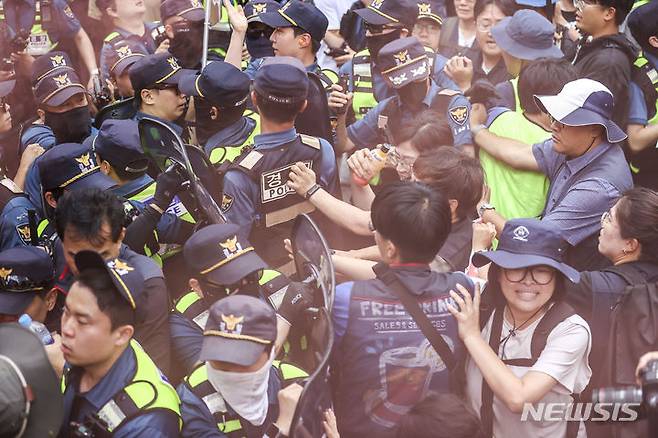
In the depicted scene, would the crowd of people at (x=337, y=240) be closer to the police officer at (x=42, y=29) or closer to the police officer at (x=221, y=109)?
the police officer at (x=221, y=109)

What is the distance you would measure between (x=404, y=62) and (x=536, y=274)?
1.80 metres

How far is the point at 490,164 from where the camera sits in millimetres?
4617

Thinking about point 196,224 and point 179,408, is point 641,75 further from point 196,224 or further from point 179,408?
point 179,408

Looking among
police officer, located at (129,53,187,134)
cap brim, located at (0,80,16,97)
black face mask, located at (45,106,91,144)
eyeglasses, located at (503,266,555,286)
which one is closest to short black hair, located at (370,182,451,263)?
eyeglasses, located at (503,266,555,286)

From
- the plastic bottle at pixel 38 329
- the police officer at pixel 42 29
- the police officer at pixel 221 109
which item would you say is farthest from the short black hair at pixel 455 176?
the police officer at pixel 42 29

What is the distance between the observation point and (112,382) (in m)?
2.92

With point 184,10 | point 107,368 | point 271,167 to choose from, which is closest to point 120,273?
point 107,368

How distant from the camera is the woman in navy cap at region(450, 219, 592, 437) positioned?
3104 mm

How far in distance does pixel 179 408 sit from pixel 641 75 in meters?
3.48

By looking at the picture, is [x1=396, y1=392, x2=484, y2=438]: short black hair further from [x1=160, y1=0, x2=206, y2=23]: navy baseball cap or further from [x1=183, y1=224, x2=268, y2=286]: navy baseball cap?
[x1=160, y1=0, x2=206, y2=23]: navy baseball cap

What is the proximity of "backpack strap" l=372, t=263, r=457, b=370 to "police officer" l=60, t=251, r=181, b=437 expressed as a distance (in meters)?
0.86

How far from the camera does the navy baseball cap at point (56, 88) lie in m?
5.32

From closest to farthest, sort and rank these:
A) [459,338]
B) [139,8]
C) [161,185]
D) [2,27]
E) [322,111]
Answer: [459,338]
[161,185]
[322,111]
[2,27]
[139,8]

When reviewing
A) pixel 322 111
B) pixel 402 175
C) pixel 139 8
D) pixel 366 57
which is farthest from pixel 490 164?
pixel 139 8
